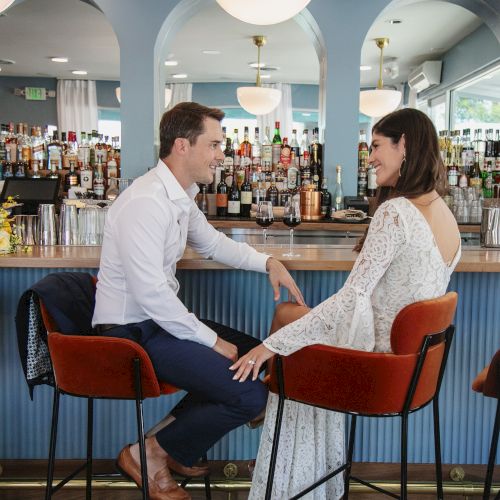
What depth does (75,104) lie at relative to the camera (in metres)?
12.0

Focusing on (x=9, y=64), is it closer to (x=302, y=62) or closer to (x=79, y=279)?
(x=302, y=62)

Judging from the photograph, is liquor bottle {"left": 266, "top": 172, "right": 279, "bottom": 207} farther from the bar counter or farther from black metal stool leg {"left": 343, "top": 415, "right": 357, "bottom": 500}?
black metal stool leg {"left": 343, "top": 415, "right": 357, "bottom": 500}

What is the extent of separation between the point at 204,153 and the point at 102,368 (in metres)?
0.77

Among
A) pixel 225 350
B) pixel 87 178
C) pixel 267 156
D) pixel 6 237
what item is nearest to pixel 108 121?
pixel 87 178

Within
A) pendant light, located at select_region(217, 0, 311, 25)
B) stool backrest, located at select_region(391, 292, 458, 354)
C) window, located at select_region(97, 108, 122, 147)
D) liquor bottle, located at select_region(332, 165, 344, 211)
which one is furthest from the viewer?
window, located at select_region(97, 108, 122, 147)

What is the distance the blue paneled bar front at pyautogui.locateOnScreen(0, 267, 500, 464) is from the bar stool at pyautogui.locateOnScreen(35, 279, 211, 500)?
69 centimetres

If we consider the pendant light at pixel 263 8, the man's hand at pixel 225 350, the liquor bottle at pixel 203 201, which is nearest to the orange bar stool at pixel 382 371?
the man's hand at pixel 225 350

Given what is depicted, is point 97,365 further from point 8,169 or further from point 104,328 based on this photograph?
point 8,169

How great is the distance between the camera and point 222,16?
22.4ft

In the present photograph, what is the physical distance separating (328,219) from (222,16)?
3084 mm

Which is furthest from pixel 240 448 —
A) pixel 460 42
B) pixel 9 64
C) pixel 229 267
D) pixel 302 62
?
pixel 9 64

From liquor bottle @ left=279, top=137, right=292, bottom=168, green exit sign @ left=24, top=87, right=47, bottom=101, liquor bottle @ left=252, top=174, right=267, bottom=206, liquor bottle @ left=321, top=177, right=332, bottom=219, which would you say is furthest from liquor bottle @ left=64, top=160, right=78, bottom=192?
green exit sign @ left=24, top=87, right=47, bottom=101

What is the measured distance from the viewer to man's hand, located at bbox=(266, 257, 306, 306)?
2230mm

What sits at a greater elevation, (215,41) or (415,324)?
(215,41)
